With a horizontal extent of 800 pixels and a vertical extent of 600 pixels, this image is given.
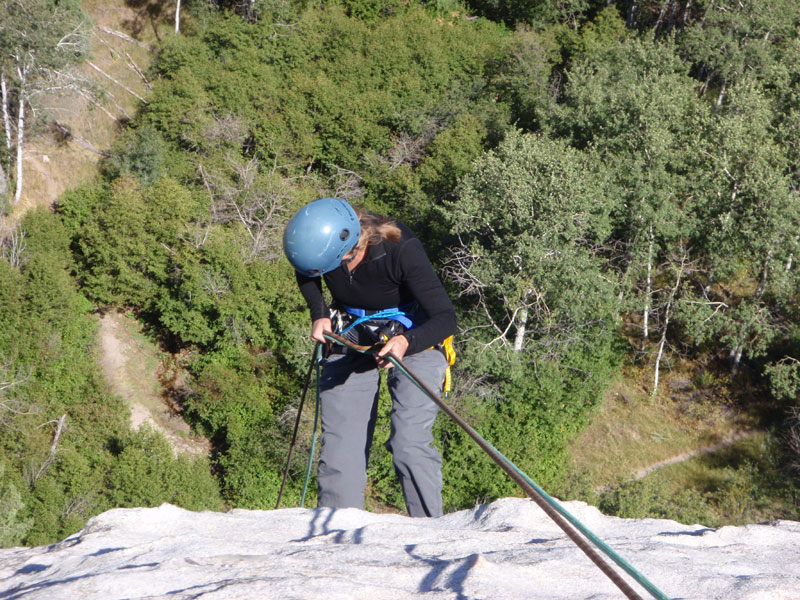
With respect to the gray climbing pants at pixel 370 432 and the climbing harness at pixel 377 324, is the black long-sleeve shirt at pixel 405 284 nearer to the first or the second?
the climbing harness at pixel 377 324

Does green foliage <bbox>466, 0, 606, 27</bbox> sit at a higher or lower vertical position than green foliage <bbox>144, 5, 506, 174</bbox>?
higher

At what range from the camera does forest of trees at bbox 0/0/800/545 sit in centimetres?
2391

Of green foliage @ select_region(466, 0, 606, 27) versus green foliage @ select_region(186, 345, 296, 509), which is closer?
green foliage @ select_region(186, 345, 296, 509)

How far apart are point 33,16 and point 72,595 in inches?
1275

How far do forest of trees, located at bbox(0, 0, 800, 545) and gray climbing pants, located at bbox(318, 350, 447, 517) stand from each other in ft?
57.1

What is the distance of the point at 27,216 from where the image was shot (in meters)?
30.5

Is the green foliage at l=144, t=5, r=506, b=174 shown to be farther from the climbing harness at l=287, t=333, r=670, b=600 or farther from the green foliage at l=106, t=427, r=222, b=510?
the climbing harness at l=287, t=333, r=670, b=600

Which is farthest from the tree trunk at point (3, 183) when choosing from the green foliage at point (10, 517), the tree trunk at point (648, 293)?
the tree trunk at point (648, 293)

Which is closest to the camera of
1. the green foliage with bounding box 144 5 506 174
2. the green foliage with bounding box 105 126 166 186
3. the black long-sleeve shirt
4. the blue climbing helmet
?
the blue climbing helmet

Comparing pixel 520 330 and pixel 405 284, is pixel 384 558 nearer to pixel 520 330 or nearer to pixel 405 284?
pixel 405 284

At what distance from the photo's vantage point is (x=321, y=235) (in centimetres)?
470

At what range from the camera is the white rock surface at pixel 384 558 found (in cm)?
326

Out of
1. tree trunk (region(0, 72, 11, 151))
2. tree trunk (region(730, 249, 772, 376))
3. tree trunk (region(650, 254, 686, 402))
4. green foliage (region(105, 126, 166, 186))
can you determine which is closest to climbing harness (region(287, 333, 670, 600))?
tree trunk (region(650, 254, 686, 402))

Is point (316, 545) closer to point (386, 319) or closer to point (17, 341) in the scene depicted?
point (386, 319)
